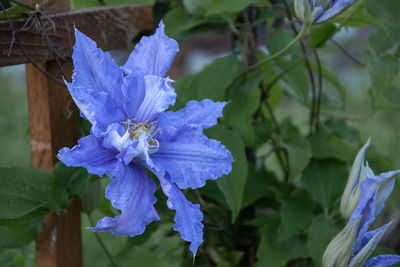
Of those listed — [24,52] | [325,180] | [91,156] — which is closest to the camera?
[91,156]

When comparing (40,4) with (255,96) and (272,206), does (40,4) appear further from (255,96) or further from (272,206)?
(272,206)

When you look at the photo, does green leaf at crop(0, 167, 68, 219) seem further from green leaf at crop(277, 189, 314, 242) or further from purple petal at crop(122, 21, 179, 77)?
green leaf at crop(277, 189, 314, 242)

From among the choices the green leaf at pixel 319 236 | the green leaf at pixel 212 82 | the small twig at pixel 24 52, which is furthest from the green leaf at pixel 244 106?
the small twig at pixel 24 52

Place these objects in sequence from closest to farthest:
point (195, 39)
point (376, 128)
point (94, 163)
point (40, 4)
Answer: point (94, 163)
point (40, 4)
point (376, 128)
point (195, 39)

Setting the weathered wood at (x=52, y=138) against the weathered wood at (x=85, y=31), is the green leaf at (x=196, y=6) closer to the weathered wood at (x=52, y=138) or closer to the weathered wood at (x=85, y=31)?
the weathered wood at (x=85, y=31)

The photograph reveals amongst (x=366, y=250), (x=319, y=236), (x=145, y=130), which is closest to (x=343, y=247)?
(x=366, y=250)

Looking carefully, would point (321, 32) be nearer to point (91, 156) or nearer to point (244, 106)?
point (244, 106)

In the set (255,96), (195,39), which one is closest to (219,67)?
(255,96)
